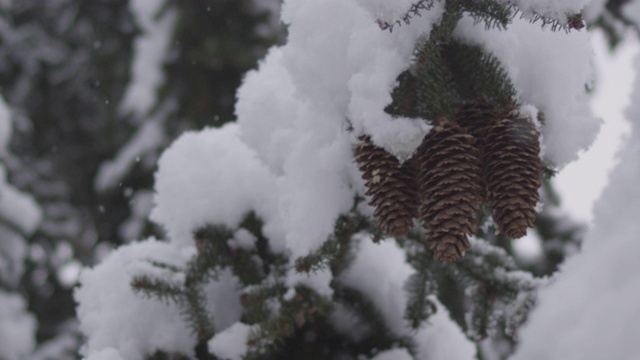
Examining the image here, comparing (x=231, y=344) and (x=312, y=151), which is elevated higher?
(x=312, y=151)

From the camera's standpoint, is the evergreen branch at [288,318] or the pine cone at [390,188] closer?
the pine cone at [390,188]

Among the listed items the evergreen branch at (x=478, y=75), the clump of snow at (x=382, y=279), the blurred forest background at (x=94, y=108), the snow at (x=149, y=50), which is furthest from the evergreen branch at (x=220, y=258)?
the snow at (x=149, y=50)

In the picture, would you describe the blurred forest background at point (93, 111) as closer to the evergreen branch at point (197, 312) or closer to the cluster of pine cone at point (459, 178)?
the cluster of pine cone at point (459, 178)

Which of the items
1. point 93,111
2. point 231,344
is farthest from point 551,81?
point 93,111

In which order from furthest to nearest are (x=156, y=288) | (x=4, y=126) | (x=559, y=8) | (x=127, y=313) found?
(x=4, y=126)
(x=127, y=313)
(x=156, y=288)
(x=559, y=8)

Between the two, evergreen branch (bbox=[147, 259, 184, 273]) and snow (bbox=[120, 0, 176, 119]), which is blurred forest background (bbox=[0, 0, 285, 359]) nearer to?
snow (bbox=[120, 0, 176, 119])

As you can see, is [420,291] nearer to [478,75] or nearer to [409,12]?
[478,75]

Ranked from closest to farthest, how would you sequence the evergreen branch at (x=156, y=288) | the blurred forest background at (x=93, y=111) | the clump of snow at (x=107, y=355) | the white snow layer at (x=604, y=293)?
the white snow layer at (x=604, y=293)
the clump of snow at (x=107, y=355)
the evergreen branch at (x=156, y=288)
the blurred forest background at (x=93, y=111)

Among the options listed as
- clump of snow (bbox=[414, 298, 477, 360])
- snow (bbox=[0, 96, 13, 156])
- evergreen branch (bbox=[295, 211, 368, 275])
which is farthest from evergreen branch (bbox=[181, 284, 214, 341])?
snow (bbox=[0, 96, 13, 156])
